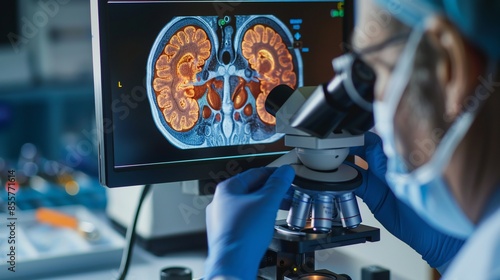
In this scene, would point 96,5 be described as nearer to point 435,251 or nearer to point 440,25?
point 440,25

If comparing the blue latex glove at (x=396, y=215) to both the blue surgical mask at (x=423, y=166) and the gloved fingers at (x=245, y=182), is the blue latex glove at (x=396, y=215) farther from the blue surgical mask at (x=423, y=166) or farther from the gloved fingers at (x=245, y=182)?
the blue surgical mask at (x=423, y=166)

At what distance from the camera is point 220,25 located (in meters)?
1.28

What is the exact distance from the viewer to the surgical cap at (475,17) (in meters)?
0.70

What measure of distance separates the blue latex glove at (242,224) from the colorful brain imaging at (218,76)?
153mm

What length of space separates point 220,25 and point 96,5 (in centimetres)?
25

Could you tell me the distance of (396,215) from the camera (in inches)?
52.7

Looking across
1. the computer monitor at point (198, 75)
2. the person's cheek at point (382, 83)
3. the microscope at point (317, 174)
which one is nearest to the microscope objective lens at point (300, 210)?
the microscope at point (317, 174)

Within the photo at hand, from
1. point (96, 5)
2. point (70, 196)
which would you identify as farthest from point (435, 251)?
point (70, 196)

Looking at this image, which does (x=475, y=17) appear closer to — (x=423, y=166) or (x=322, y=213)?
(x=423, y=166)

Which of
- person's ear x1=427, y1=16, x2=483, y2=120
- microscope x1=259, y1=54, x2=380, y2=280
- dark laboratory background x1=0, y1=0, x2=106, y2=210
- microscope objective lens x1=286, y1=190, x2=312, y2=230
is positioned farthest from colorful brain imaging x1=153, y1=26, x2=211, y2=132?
dark laboratory background x1=0, y1=0, x2=106, y2=210

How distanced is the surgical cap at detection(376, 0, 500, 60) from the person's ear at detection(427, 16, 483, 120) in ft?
0.04

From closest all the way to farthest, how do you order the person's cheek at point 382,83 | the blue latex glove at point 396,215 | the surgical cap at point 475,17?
the surgical cap at point 475,17
the person's cheek at point 382,83
the blue latex glove at point 396,215

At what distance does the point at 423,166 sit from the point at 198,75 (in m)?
0.55

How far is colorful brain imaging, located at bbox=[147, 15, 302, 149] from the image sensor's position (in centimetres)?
123
